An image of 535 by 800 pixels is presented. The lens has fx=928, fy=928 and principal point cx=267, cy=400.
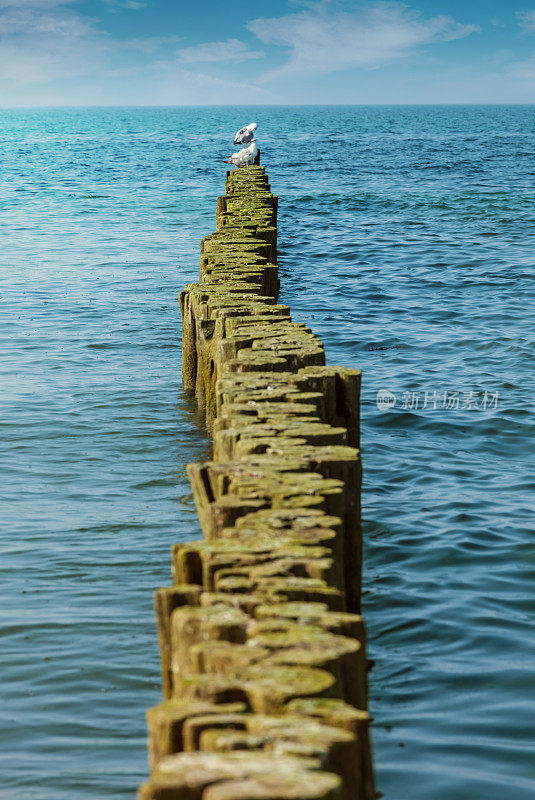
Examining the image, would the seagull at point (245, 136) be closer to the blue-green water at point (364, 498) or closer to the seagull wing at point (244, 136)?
the seagull wing at point (244, 136)

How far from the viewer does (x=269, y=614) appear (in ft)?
8.94

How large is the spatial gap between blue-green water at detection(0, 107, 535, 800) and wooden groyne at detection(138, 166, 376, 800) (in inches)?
36.1

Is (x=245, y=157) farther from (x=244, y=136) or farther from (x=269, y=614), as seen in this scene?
(x=269, y=614)

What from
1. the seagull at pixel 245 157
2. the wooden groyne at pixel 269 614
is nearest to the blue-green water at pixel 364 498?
the wooden groyne at pixel 269 614

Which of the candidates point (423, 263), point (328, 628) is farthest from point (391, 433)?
point (423, 263)

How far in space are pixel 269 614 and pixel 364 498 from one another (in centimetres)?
440

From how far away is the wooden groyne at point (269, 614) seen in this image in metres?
2.12

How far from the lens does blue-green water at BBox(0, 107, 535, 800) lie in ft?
13.8

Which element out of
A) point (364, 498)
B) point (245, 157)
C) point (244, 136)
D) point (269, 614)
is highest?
point (244, 136)

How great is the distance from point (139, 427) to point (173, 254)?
1093cm

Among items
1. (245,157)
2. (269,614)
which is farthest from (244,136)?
(269,614)

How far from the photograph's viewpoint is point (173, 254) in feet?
62.4

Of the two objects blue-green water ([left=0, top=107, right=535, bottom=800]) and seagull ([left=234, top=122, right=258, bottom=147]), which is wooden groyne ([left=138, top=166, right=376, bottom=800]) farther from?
seagull ([left=234, top=122, right=258, bottom=147])

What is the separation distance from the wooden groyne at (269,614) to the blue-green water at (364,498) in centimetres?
92
